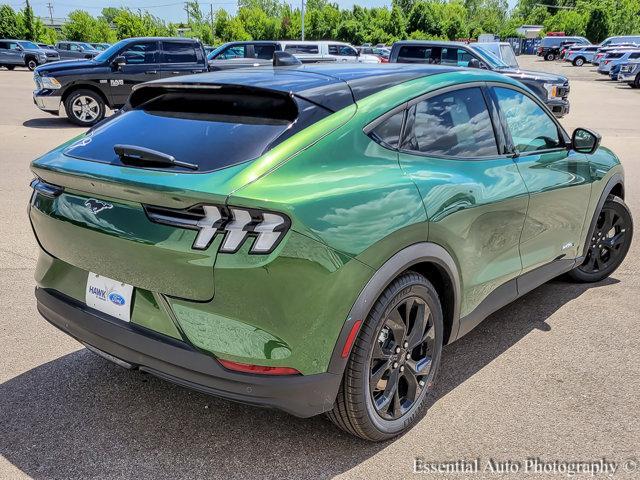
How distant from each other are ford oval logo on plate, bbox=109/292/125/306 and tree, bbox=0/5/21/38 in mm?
60345

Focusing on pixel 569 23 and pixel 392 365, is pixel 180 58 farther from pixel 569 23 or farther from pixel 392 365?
pixel 569 23

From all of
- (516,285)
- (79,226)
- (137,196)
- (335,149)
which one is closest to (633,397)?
(516,285)

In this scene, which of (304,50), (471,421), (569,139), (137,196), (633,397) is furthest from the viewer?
(304,50)

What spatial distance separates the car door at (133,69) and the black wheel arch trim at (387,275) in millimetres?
11665

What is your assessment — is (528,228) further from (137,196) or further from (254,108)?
(137,196)

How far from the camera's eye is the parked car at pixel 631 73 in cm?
2719

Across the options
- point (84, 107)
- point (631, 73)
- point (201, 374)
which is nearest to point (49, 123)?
point (84, 107)

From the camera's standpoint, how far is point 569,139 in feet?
13.5

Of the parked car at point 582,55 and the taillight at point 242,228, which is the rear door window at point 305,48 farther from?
the parked car at point 582,55

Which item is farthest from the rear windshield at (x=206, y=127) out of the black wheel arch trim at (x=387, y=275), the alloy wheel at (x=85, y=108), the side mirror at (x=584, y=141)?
the alloy wheel at (x=85, y=108)

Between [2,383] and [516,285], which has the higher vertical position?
[516,285]

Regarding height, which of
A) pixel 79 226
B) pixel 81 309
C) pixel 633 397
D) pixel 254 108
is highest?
pixel 254 108

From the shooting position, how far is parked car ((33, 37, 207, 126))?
1262 centimetres

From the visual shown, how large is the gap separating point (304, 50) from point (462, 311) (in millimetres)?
19232
